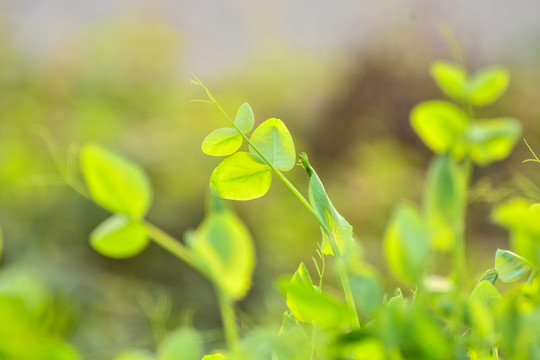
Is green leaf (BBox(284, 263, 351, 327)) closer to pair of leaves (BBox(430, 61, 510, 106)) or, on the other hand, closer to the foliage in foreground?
the foliage in foreground

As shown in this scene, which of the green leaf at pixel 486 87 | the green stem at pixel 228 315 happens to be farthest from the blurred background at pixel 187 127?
the green stem at pixel 228 315

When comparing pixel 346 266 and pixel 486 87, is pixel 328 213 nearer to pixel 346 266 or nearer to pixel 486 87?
pixel 346 266

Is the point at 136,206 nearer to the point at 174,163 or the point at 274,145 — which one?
the point at 274,145

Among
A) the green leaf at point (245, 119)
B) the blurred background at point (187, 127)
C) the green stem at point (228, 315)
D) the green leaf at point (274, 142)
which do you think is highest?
the green leaf at point (245, 119)

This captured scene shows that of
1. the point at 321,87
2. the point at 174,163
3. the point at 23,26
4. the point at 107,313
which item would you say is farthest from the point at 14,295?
the point at 321,87

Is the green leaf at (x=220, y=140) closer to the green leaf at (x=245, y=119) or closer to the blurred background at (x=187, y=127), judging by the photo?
the green leaf at (x=245, y=119)

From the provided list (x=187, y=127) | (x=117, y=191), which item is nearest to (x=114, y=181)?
(x=117, y=191)

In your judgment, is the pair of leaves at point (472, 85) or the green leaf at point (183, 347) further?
the pair of leaves at point (472, 85)
